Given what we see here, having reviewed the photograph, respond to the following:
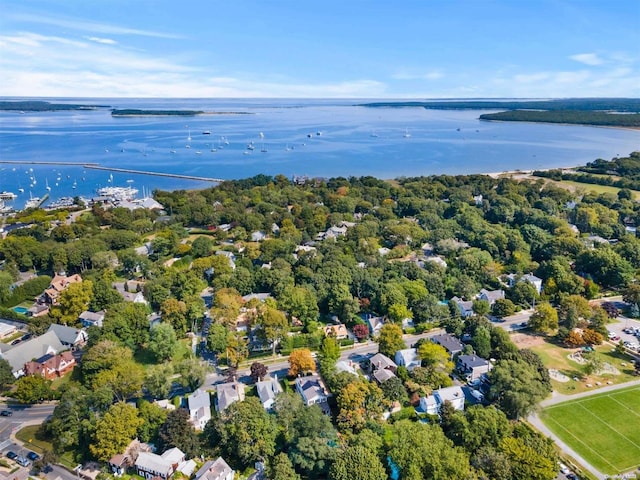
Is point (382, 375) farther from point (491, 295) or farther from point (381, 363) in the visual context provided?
point (491, 295)

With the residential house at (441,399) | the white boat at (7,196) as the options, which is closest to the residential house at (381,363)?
the residential house at (441,399)

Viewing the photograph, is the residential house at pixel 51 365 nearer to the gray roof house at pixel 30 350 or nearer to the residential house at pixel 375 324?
the gray roof house at pixel 30 350

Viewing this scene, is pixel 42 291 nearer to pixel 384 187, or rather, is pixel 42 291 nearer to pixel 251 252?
pixel 251 252

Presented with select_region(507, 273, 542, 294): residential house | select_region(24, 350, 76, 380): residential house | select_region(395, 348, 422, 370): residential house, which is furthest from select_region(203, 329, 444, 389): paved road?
select_region(507, 273, 542, 294): residential house

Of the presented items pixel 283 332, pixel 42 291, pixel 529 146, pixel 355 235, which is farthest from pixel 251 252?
pixel 529 146

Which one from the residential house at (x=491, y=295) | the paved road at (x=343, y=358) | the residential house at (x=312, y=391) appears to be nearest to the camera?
the residential house at (x=312, y=391)
